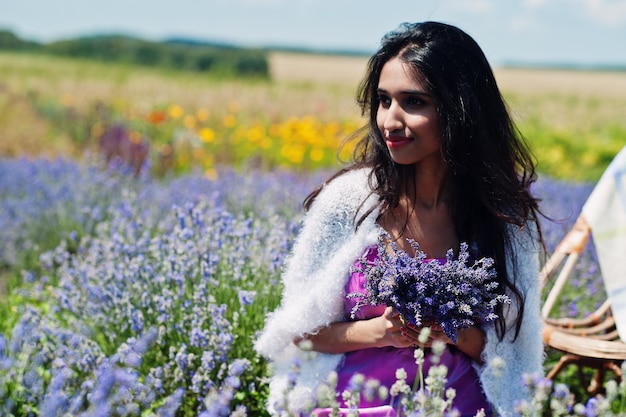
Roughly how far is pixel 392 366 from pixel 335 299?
233 millimetres

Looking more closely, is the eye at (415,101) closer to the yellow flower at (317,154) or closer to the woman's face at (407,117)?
the woman's face at (407,117)

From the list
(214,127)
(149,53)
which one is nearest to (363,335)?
(214,127)

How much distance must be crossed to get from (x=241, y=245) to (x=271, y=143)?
21.5ft

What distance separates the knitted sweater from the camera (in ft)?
6.68

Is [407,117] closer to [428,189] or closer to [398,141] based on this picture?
[398,141]

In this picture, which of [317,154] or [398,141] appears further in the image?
[317,154]

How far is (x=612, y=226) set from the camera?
3053mm

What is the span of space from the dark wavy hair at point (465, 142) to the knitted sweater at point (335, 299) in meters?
0.04

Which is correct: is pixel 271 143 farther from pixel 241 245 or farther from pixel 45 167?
pixel 241 245

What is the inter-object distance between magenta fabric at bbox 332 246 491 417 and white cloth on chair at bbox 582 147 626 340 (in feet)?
3.84

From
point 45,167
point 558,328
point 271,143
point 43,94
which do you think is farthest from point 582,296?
point 43,94

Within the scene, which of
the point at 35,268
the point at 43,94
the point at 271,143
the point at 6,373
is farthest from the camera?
the point at 43,94

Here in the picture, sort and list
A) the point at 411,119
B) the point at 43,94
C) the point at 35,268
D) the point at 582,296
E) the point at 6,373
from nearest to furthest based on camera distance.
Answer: the point at 411,119
the point at 6,373
the point at 582,296
the point at 35,268
the point at 43,94

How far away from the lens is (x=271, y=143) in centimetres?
912
